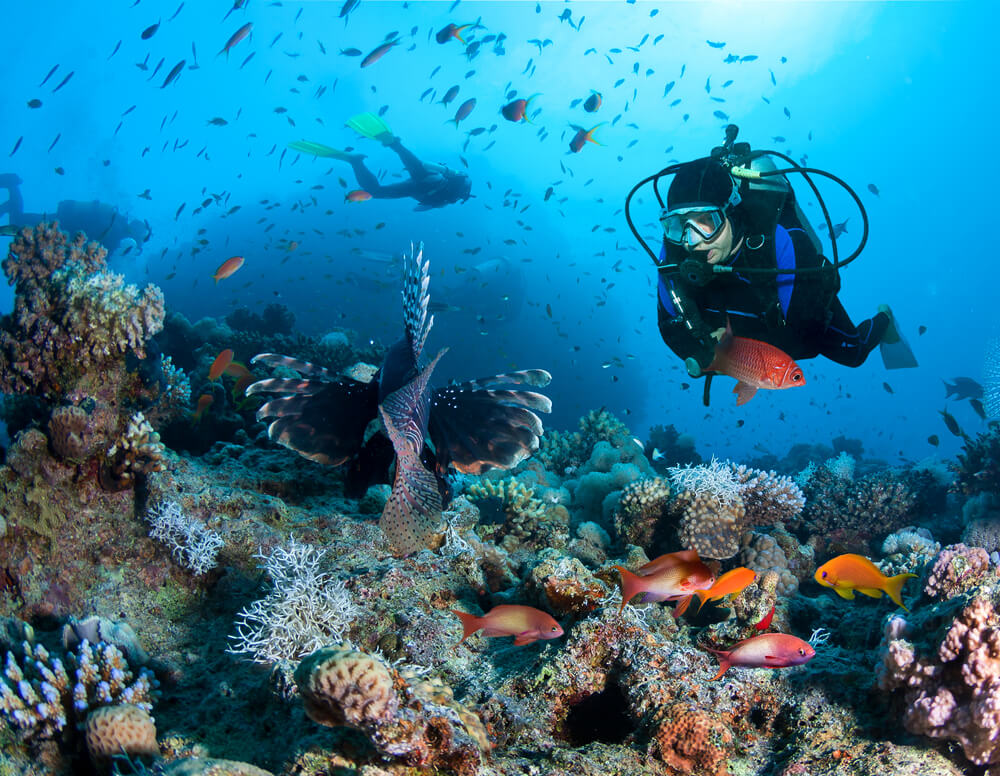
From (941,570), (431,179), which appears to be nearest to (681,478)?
(941,570)

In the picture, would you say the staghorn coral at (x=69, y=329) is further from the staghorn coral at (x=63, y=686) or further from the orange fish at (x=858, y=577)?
the orange fish at (x=858, y=577)

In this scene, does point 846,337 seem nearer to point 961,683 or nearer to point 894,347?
point 894,347

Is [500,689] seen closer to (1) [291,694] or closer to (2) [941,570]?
(1) [291,694]

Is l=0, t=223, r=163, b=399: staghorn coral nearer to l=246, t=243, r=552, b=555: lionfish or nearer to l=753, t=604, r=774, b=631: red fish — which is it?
l=246, t=243, r=552, b=555: lionfish

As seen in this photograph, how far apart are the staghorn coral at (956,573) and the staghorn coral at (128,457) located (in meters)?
5.48

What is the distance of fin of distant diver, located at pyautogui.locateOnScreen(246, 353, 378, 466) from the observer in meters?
4.02

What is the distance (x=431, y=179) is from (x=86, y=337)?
572 inches

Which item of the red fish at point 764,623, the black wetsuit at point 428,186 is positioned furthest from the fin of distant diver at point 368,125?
the red fish at point 764,623

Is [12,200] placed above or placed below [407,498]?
below

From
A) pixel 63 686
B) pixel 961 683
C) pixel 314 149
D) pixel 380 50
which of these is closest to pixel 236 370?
pixel 63 686

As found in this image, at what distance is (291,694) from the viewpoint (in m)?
2.21

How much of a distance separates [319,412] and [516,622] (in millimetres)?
2589

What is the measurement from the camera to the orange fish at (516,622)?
2514mm

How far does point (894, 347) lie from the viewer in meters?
4.30
